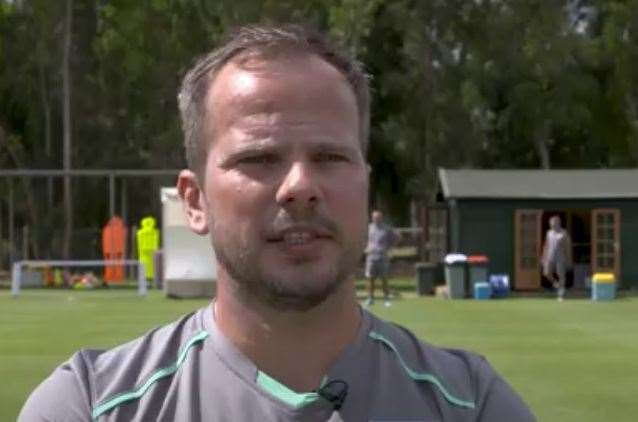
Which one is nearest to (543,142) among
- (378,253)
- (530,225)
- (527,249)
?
(530,225)

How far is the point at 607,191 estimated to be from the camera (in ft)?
133

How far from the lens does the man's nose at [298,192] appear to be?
2857mm

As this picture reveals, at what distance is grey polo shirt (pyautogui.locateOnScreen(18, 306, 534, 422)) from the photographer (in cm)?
291

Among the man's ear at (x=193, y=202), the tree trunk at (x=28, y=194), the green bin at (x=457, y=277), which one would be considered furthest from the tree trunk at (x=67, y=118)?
the man's ear at (x=193, y=202)

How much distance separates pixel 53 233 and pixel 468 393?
55164mm

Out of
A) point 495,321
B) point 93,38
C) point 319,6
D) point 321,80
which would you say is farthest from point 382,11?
point 321,80

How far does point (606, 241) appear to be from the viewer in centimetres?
4038

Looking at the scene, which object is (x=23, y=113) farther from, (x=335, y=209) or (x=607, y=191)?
(x=335, y=209)

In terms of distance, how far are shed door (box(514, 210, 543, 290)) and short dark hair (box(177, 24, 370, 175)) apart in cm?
3716

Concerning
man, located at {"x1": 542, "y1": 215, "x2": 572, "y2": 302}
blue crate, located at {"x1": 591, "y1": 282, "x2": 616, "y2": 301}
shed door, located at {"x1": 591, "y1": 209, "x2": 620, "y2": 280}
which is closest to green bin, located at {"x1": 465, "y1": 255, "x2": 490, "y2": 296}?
man, located at {"x1": 542, "y1": 215, "x2": 572, "y2": 302}

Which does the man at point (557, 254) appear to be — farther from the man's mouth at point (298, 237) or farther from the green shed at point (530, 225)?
the man's mouth at point (298, 237)

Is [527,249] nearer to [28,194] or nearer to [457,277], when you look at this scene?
[457,277]

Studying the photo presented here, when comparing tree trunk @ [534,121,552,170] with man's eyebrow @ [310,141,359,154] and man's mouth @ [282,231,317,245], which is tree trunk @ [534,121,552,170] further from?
man's mouth @ [282,231,317,245]

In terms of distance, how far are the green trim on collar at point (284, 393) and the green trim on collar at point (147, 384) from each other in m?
0.16
